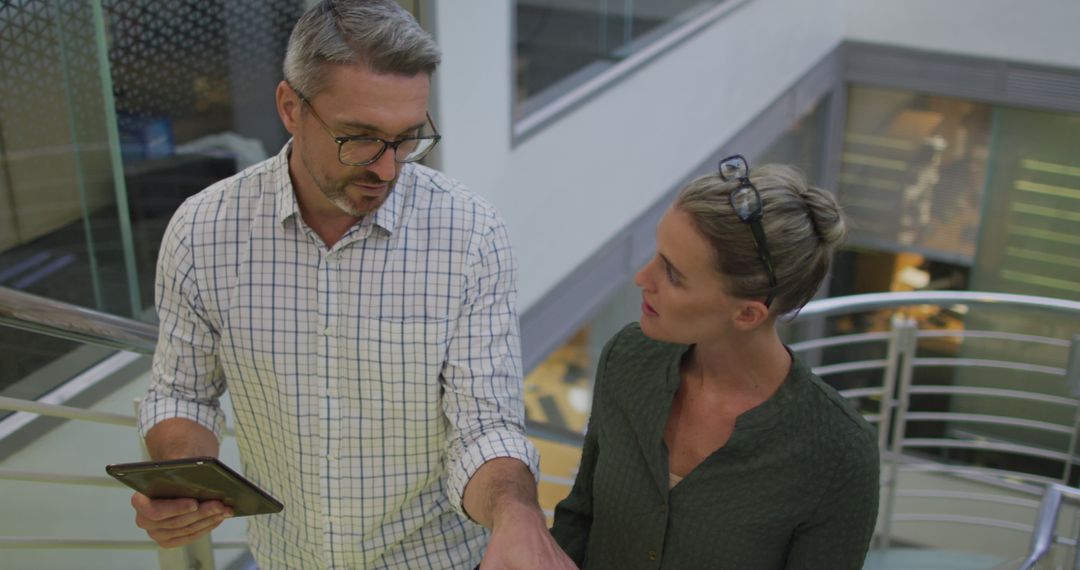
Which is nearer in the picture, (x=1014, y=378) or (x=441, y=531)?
(x=441, y=531)

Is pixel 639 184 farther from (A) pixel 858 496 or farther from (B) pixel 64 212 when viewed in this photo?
(A) pixel 858 496

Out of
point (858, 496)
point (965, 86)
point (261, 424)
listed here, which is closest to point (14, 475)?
point (261, 424)

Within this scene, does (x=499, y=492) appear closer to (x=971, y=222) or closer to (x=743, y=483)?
(x=743, y=483)

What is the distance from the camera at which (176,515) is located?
1520 millimetres

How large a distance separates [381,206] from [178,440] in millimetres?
480

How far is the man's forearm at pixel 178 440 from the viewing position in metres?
1.58

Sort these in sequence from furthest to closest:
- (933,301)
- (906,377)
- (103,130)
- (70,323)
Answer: (906,377)
(933,301)
(103,130)
(70,323)

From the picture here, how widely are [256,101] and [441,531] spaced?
1948 millimetres

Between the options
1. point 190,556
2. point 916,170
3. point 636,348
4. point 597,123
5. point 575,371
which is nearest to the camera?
point 636,348

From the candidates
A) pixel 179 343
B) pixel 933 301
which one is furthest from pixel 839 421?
pixel 933 301

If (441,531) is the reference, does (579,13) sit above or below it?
above

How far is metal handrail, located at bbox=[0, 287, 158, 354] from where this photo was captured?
67.2 inches

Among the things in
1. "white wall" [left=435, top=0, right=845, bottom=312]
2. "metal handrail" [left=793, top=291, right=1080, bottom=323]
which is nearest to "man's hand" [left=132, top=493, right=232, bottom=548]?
"metal handrail" [left=793, top=291, right=1080, bottom=323]

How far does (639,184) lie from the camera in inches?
203
